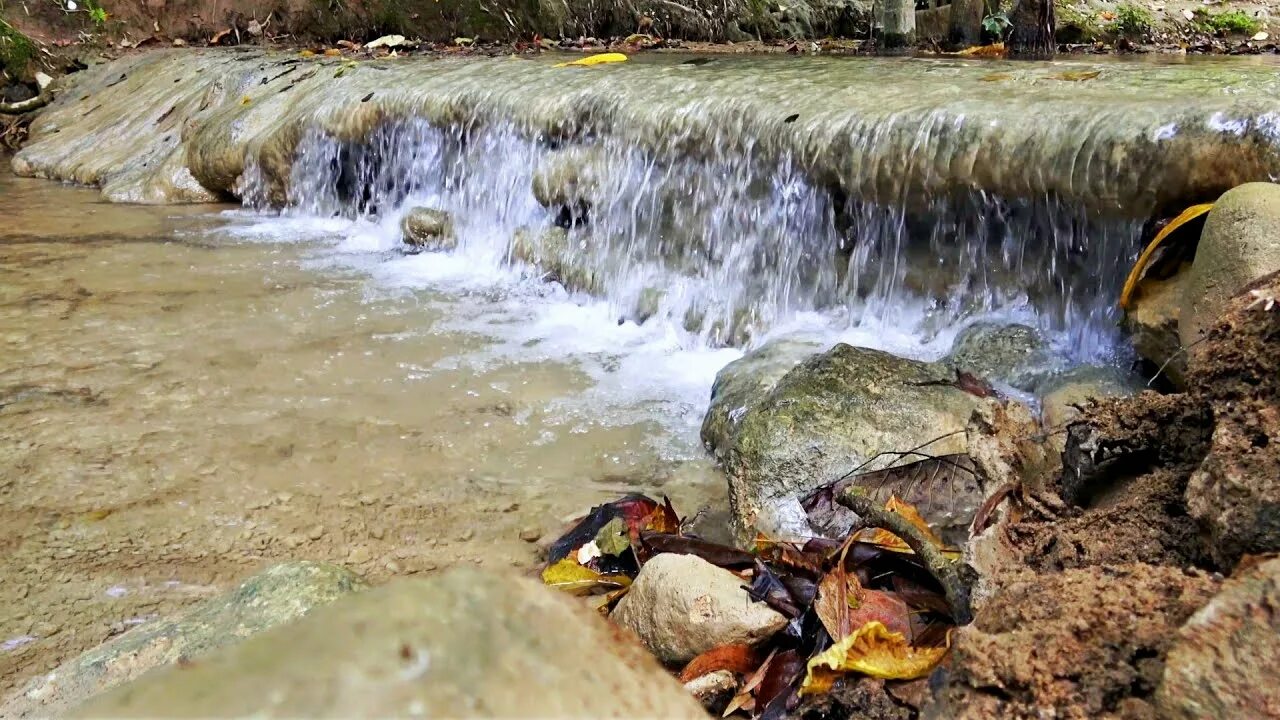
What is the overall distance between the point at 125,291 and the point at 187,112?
4.92 meters

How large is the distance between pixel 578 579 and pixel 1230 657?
5.78 ft

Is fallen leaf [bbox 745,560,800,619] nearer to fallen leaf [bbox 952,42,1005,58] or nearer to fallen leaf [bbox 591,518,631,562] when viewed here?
fallen leaf [bbox 591,518,631,562]

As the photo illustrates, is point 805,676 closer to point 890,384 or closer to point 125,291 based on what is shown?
point 890,384

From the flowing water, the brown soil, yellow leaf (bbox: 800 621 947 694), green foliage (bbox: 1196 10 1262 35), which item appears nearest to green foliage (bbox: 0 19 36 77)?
the flowing water

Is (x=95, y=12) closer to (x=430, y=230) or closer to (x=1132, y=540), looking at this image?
(x=430, y=230)

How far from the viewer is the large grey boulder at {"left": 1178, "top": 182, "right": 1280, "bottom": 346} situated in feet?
7.34

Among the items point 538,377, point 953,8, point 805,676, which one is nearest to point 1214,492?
point 805,676

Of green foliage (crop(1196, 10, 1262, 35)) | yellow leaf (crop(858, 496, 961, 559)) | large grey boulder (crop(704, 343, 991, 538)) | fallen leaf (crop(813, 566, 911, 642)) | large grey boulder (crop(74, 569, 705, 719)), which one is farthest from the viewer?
green foliage (crop(1196, 10, 1262, 35))

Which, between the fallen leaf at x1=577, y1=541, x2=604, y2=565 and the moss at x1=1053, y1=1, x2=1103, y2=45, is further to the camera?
the moss at x1=1053, y1=1, x2=1103, y2=45

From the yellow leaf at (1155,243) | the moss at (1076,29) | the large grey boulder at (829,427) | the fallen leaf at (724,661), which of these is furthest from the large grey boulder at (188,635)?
the moss at (1076,29)

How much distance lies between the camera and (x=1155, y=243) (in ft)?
9.19

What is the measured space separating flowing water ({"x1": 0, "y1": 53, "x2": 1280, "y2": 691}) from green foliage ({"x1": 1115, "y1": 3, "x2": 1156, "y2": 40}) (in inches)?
258

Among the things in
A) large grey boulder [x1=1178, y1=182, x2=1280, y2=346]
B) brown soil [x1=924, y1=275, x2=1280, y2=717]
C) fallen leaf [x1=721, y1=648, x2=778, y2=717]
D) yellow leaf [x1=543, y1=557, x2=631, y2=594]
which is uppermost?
large grey boulder [x1=1178, y1=182, x2=1280, y2=346]

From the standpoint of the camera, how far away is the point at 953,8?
32.0 ft
